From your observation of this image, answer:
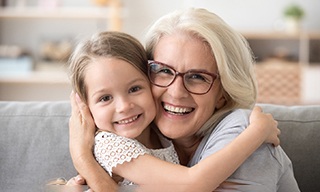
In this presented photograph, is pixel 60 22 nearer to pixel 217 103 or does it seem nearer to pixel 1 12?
pixel 1 12

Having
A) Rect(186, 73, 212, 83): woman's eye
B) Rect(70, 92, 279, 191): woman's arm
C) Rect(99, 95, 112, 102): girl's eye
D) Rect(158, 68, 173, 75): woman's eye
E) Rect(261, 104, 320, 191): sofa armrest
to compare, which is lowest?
Rect(261, 104, 320, 191): sofa armrest

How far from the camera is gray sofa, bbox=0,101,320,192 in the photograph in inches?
74.4

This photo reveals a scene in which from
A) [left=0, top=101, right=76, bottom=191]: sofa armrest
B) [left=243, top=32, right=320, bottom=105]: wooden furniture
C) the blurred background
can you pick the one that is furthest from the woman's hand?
the blurred background

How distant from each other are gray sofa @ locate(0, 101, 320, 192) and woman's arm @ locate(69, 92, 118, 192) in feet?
0.89

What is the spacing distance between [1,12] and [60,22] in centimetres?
64

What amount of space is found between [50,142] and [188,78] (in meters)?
0.54

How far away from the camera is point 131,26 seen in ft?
20.4

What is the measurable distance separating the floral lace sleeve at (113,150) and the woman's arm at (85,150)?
22 mm

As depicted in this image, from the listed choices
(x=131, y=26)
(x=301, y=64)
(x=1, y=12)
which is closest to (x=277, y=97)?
(x=301, y=64)

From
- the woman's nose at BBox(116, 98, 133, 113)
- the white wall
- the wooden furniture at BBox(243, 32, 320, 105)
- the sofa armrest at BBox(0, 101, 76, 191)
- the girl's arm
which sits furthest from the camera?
the white wall

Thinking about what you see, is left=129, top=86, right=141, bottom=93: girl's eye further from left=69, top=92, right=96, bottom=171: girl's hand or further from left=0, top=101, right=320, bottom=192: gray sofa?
left=0, top=101, right=320, bottom=192: gray sofa

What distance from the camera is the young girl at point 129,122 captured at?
144 centimetres

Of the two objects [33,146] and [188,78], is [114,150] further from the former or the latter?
[33,146]

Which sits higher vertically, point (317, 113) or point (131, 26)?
point (317, 113)
